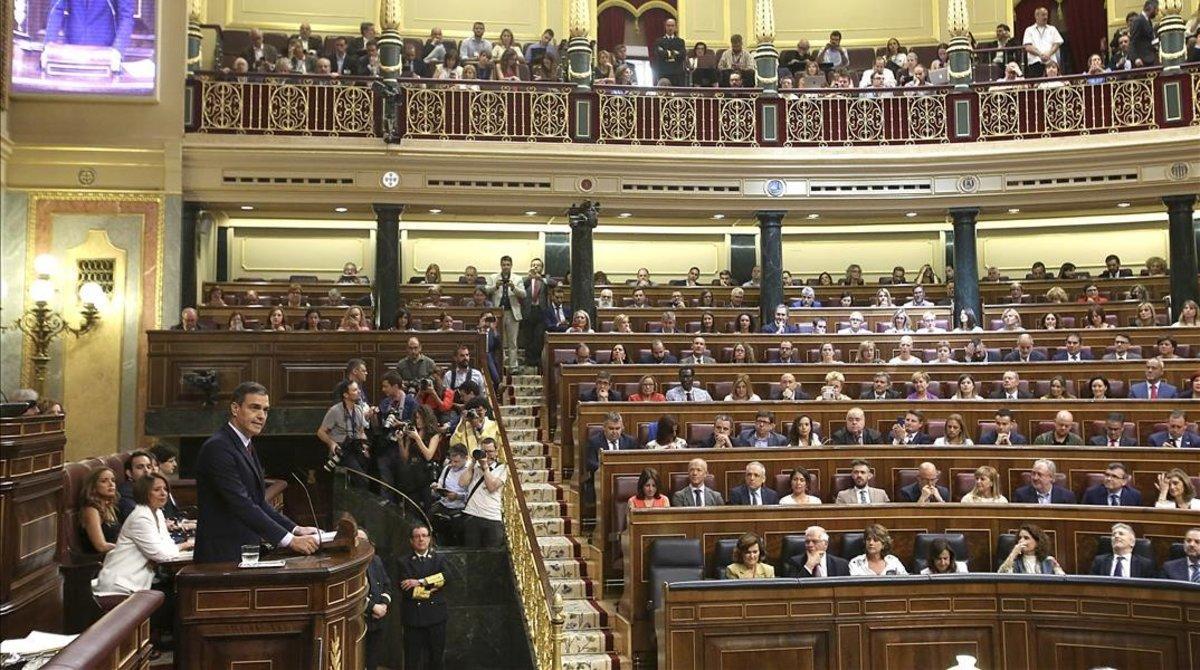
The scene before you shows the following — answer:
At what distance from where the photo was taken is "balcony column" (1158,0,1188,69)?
1218 centimetres

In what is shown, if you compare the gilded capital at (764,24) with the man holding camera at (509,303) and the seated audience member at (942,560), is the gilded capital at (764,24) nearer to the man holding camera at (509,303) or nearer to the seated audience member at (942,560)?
the man holding camera at (509,303)

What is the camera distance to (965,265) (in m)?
12.8

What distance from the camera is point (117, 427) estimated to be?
11414mm

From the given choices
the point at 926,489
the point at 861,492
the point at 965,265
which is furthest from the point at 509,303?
the point at 926,489

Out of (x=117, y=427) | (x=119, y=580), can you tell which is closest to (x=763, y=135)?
(x=117, y=427)

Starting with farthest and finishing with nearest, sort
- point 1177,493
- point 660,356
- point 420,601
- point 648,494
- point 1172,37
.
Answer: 1. point 1172,37
2. point 660,356
3. point 648,494
4. point 1177,493
5. point 420,601

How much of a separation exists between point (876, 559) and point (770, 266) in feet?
23.9

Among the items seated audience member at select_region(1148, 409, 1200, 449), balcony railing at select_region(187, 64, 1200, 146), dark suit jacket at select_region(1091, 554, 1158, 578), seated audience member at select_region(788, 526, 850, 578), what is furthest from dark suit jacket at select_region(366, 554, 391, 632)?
Answer: balcony railing at select_region(187, 64, 1200, 146)

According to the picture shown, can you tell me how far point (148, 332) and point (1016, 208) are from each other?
9.46 meters

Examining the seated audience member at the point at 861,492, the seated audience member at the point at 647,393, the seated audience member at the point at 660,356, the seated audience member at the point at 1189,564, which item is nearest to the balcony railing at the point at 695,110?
the seated audience member at the point at 660,356

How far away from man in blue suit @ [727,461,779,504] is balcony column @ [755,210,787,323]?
20.3ft

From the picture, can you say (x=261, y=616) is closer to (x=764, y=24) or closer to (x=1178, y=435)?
(x=1178, y=435)

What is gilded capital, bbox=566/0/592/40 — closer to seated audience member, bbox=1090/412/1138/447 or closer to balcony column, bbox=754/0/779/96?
balcony column, bbox=754/0/779/96

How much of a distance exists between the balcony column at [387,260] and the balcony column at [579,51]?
8.27 ft
